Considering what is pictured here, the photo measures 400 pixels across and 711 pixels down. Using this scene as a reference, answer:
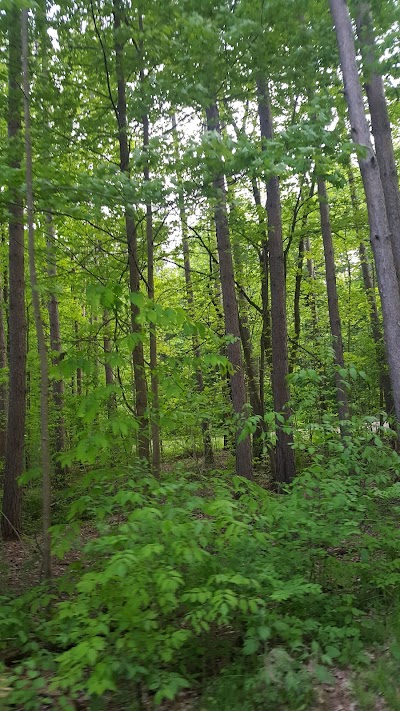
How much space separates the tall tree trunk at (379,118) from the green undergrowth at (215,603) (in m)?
4.97

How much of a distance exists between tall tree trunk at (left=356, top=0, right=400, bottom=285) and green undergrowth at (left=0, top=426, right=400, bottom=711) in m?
4.97

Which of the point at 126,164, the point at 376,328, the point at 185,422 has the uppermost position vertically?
the point at 126,164

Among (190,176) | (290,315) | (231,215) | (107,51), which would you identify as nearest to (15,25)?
(107,51)

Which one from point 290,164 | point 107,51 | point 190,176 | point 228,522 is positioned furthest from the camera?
point 107,51

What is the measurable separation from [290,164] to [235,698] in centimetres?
491

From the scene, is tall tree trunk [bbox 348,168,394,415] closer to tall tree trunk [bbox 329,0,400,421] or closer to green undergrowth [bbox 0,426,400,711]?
tall tree trunk [bbox 329,0,400,421]

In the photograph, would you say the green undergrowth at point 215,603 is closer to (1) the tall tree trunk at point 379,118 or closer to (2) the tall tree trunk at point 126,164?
(2) the tall tree trunk at point 126,164

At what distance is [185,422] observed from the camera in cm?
597

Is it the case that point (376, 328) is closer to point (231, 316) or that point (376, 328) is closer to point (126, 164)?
point (231, 316)

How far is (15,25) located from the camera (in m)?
5.97

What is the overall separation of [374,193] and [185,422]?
3752mm

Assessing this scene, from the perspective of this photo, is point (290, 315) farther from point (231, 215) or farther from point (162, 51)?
point (162, 51)

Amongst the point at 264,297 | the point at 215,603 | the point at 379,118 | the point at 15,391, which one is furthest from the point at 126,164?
the point at 264,297

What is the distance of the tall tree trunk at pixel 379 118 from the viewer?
6.73m
